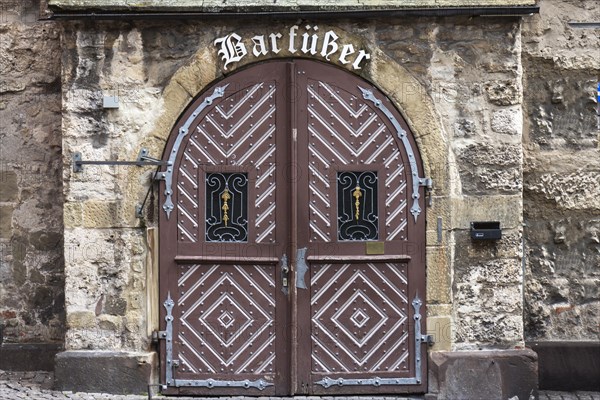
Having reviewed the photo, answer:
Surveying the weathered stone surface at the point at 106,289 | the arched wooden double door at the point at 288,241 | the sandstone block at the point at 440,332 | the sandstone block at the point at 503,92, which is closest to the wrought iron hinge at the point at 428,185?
the arched wooden double door at the point at 288,241

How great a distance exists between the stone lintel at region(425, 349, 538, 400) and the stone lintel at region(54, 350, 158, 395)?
1990 mm

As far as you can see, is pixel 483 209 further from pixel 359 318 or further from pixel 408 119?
pixel 359 318

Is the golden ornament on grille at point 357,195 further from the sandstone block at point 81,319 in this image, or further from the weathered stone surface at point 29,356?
the weathered stone surface at point 29,356

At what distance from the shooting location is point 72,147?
Answer: 24.5ft

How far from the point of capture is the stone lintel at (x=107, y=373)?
24.3 feet

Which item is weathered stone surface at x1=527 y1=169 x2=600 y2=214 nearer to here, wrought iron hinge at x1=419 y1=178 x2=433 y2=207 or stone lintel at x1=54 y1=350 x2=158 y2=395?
wrought iron hinge at x1=419 y1=178 x2=433 y2=207

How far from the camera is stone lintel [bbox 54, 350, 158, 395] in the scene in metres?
7.42

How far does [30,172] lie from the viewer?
8.08 m

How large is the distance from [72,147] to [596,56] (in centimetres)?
385

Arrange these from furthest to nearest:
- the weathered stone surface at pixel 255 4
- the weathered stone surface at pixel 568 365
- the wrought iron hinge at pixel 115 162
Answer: the weathered stone surface at pixel 568 365
the wrought iron hinge at pixel 115 162
the weathered stone surface at pixel 255 4

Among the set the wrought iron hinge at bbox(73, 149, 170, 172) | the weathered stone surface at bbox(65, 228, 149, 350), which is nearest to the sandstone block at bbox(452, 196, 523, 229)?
the wrought iron hinge at bbox(73, 149, 170, 172)

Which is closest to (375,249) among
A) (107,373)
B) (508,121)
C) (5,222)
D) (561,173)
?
(508,121)

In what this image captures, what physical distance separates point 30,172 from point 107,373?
1700mm

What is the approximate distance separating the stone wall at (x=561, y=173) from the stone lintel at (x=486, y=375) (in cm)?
60
